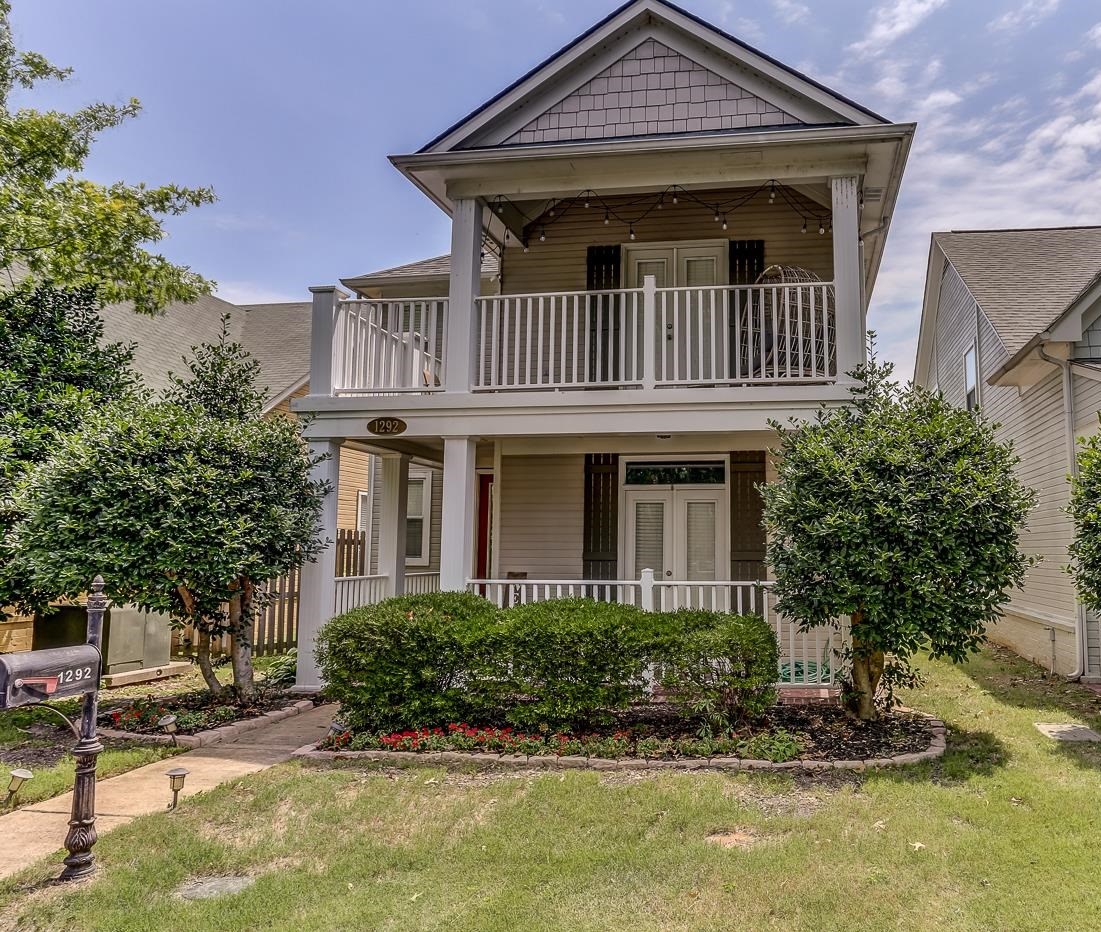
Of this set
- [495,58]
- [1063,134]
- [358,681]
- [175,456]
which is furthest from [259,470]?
[1063,134]

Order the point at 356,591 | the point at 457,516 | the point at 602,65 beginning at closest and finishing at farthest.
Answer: the point at 457,516, the point at 602,65, the point at 356,591

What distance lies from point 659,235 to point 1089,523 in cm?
663

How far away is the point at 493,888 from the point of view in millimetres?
4246

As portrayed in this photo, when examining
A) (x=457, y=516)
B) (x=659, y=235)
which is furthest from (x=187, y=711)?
(x=659, y=235)

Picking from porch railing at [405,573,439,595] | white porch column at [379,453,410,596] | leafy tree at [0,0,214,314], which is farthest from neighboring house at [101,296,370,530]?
porch railing at [405,573,439,595]

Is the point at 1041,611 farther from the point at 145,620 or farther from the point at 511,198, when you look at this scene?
the point at 145,620

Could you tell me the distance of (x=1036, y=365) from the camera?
428 inches

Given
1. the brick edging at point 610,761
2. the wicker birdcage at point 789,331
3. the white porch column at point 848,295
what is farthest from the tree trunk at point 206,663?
the white porch column at point 848,295

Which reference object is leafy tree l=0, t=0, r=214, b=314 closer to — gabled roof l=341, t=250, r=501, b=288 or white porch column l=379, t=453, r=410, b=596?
gabled roof l=341, t=250, r=501, b=288

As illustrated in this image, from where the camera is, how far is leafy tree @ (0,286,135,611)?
840cm

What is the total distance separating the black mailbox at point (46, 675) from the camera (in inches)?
163

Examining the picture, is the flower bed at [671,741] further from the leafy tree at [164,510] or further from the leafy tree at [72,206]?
the leafy tree at [72,206]

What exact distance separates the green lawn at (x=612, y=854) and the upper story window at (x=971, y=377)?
1057 cm

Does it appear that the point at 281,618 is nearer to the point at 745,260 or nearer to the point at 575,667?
the point at 575,667
